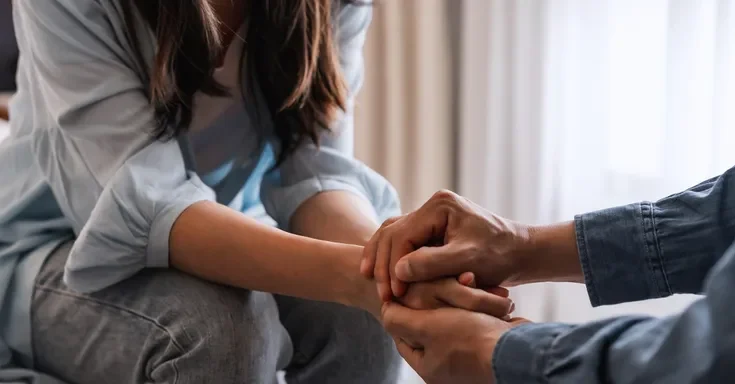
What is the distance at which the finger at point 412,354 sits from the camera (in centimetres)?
84

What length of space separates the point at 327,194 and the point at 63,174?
332mm

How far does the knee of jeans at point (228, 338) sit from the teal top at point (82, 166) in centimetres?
9

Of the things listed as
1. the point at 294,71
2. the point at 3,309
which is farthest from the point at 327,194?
the point at 3,309

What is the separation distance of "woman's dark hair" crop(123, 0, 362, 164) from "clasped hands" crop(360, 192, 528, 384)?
10.5 inches

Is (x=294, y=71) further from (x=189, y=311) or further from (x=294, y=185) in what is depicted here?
(x=189, y=311)

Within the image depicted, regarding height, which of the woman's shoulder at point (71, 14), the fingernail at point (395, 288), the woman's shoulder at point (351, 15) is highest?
the woman's shoulder at point (71, 14)

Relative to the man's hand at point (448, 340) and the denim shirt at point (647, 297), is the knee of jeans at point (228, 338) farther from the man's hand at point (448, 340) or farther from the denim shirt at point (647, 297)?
the denim shirt at point (647, 297)

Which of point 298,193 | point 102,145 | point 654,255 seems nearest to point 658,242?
point 654,255

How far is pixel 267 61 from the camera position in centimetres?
116

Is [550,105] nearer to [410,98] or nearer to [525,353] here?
[410,98]

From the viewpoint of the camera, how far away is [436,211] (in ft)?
3.14

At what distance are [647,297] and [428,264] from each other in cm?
23

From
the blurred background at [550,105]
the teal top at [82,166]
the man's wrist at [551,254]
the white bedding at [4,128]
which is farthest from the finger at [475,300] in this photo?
the white bedding at [4,128]

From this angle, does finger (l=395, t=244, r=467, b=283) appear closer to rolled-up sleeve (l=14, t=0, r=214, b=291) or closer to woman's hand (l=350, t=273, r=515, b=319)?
woman's hand (l=350, t=273, r=515, b=319)
